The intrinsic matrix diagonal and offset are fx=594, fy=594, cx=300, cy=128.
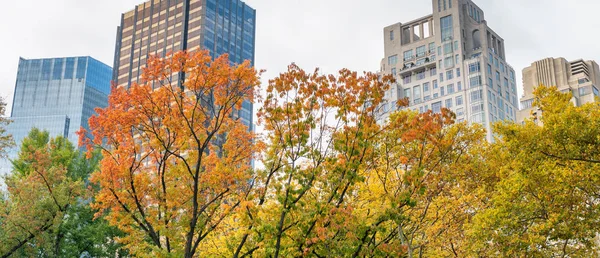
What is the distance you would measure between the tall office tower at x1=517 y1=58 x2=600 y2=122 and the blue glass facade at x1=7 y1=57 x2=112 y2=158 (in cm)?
10687

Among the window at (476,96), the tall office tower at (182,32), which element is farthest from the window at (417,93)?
the tall office tower at (182,32)

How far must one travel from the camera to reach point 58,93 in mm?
160375

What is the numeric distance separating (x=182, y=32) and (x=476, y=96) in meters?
52.0

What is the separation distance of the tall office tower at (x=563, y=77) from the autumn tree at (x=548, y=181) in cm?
7472

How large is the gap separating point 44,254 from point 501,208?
21.7m

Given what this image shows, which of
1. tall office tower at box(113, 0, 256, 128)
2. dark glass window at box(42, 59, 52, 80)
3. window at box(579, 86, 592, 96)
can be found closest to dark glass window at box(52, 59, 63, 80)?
dark glass window at box(42, 59, 52, 80)

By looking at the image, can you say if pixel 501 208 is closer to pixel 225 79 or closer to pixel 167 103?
pixel 225 79

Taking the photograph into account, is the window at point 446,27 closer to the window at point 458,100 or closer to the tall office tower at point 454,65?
the tall office tower at point 454,65

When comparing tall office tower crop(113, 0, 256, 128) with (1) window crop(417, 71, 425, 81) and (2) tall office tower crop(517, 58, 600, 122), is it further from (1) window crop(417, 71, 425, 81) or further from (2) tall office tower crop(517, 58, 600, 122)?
(2) tall office tower crop(517, 58, 600, 122)

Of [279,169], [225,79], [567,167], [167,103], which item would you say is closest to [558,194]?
[567,167]

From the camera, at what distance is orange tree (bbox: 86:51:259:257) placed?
15930mm

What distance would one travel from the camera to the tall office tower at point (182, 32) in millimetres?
105375

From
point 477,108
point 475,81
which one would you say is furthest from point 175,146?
point 475,81

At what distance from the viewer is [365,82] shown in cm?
1541
